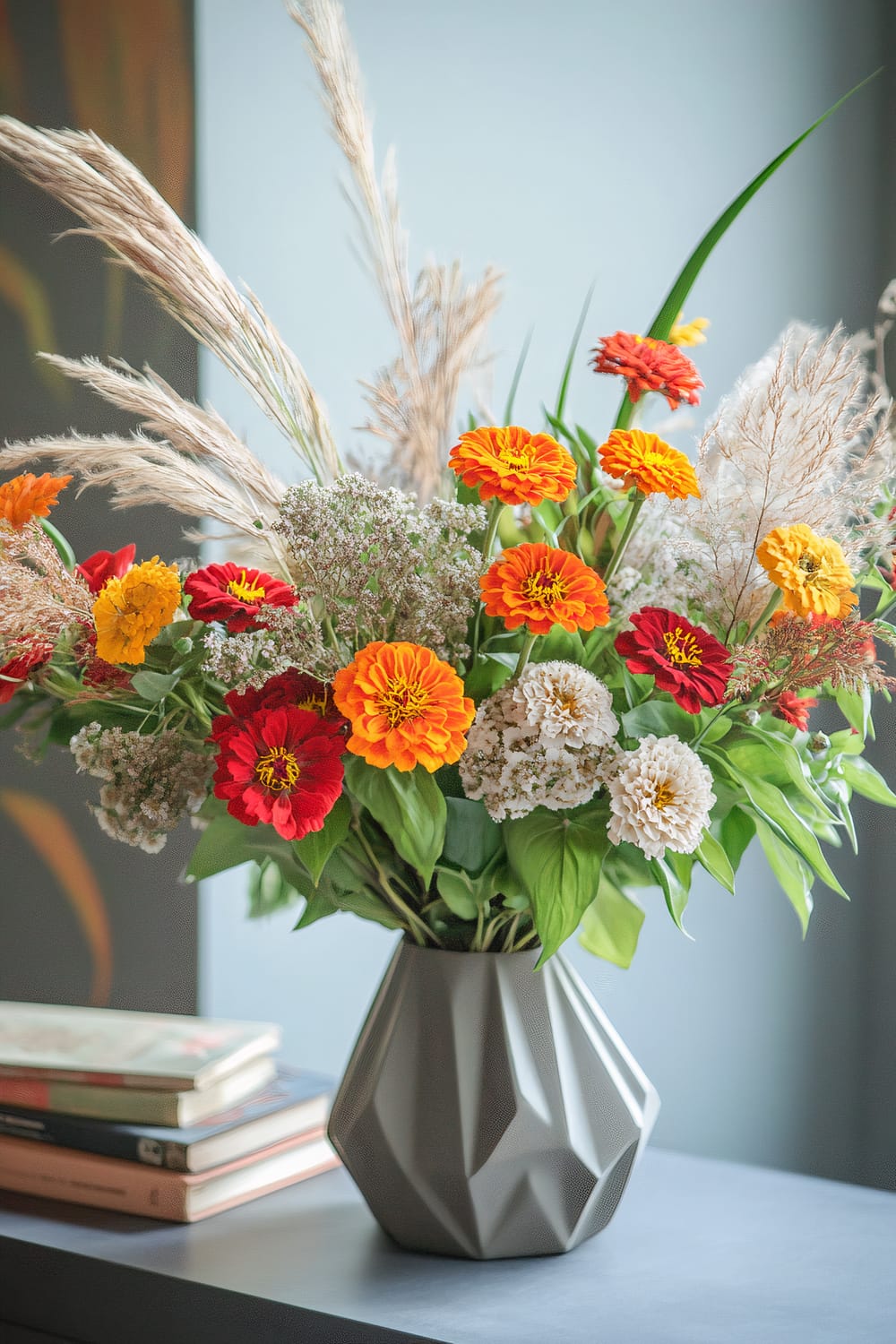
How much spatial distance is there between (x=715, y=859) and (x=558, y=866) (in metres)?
0.09

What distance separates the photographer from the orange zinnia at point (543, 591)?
62cm

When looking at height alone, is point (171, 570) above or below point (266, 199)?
below

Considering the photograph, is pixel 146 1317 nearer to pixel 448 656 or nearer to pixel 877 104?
pixel 448 656

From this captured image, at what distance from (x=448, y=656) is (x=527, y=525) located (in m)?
0.15

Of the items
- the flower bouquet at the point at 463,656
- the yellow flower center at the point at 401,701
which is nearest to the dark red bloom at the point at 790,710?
the flower bouquet at the point at 463,656

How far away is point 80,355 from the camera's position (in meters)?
1.33

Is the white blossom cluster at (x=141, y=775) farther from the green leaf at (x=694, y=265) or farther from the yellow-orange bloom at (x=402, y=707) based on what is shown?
the green leaf at (x=694, y=265)

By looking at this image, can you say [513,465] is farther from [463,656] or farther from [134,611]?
[134,611]

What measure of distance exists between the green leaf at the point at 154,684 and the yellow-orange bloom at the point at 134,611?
1 centimetres

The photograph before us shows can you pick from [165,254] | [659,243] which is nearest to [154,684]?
[165,254]

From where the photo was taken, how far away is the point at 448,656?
0.70 meters

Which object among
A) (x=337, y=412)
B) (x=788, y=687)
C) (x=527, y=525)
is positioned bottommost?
(x=788, y=687)

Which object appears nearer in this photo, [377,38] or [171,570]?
[171,570]

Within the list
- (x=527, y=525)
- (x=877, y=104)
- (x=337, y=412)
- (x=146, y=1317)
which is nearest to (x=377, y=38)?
(x=337, y=412)
